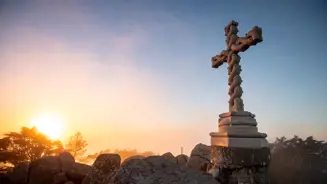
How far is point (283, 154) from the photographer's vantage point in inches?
1107

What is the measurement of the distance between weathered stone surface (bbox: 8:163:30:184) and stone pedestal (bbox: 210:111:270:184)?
14.6 meters

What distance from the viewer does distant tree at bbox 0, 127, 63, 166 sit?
24062 millimetres

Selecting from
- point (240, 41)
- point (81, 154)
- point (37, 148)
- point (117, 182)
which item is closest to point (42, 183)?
point (117, 182)

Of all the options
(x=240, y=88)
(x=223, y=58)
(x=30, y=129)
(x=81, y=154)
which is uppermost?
(x=223, y=58)

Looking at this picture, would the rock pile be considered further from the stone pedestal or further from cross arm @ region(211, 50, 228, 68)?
cross arm @ region(211, 50, 228, 68)

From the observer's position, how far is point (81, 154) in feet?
134

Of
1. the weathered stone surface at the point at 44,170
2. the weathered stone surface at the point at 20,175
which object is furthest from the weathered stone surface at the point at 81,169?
the weathered stone surface at the point at 20,175

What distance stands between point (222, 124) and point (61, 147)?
3383 centimetres

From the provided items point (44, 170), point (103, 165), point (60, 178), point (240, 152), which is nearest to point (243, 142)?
point (240, 152)

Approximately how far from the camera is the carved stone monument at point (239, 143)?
3.08 m

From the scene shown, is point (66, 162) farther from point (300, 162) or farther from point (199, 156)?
point (300, 162)

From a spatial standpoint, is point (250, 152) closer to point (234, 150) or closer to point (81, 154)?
point (234, 150)

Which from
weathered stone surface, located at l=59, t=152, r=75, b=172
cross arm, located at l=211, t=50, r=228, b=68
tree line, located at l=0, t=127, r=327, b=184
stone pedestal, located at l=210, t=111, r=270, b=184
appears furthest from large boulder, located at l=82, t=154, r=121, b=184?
tree line, located at l=0, t=127, r=327, b=184

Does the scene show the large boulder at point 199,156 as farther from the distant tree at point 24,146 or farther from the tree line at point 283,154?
the distant tree at point 24,146
